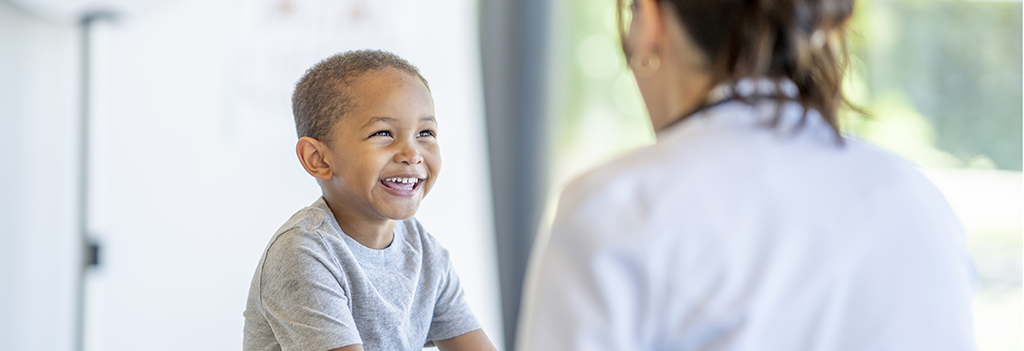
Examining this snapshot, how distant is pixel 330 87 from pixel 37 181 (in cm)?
86

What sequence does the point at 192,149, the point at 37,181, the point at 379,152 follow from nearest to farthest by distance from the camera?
1. the point at 379,152
2. the point at 37,181
3. the point at 192,149

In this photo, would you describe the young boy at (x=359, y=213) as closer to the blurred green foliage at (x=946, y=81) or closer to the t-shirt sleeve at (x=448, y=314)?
the t-shirt sleeve at (x=448, y=314)

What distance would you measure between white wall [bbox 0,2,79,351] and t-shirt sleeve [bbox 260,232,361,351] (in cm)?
85

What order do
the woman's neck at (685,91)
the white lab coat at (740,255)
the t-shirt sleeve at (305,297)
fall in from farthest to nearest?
the t-shirt sleeve at (305,297) < the woman's neck at (685,91) < the white lab coat at (740,255)

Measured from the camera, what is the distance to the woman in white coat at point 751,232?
2.01 ft

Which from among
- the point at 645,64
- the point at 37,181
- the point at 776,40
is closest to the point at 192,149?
the point at 37,181

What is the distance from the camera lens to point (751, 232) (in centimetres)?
62

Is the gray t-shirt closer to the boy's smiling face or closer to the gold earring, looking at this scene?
the boy's smiling face

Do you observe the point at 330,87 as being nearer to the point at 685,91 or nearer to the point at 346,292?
the point at 346,292

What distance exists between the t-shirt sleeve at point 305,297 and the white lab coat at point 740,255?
1.30 ft

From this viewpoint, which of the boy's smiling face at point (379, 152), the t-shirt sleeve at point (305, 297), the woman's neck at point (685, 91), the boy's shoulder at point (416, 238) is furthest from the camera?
the boy's shoulder at point (416, 238)

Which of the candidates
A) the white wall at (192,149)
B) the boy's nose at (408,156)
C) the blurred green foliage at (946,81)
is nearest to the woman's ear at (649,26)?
the boy's nose at (408,156)

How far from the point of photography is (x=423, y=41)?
7.63ft

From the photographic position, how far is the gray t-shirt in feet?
3.31
